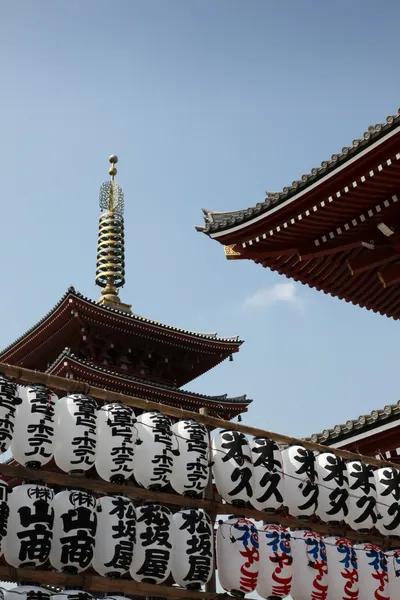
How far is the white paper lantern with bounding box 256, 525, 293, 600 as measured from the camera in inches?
352

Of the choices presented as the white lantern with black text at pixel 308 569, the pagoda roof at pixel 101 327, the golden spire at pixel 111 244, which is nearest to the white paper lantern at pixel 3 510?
the white lantern with black text at pixel 308 569

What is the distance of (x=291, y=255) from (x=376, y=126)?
127 inches

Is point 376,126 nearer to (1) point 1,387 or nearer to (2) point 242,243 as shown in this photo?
(2) point 242,243

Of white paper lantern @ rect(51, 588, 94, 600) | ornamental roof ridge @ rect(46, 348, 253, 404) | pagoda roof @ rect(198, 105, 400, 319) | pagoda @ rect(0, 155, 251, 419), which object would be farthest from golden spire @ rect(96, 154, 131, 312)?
white paper lantern @ rect(51, 588, 94, 600)

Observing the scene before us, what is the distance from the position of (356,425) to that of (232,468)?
12.3 ft

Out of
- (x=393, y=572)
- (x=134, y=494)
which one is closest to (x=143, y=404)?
(x=134, y=494)

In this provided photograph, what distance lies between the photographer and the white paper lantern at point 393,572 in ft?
32.8

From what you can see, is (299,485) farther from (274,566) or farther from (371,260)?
(371,260)

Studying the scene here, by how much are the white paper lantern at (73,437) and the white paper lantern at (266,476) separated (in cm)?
205

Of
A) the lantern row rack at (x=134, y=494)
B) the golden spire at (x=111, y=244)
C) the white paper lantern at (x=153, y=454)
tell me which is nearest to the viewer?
the lantern row rack at (x=134, y=494)

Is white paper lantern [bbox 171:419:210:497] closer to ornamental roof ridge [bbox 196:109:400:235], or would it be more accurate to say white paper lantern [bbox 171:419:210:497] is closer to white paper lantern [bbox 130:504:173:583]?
white paper lantern [bbox 130:504:173:583]

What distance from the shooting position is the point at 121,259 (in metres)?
31.4

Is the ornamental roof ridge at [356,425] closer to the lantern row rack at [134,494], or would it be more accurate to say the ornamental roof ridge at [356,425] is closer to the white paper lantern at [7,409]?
the lantern row rack at [134,494]

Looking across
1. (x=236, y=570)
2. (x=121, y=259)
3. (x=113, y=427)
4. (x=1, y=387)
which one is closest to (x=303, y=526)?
(x=236, y=570)
